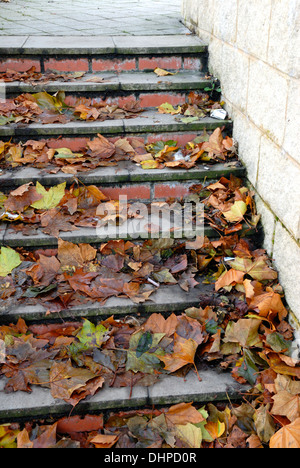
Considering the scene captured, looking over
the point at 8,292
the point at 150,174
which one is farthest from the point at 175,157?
the point at 8,292

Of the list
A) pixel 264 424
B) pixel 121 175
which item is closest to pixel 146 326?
pixel 264 424

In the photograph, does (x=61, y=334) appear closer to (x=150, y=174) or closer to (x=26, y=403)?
(x=26, y=403)

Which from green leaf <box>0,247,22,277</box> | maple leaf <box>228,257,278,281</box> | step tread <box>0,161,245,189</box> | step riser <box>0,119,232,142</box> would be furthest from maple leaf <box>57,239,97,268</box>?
step riser <box>0,119,232,142</box>

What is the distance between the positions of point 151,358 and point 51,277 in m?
0.80

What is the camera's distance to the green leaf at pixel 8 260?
2.74 meters

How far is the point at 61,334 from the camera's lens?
2.56 meters

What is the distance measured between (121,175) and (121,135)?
1.58ft

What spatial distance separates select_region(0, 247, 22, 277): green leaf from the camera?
9.00ft

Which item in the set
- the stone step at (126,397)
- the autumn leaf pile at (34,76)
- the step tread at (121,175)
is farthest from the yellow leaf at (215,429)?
the autumn leaf pile at (34,76)

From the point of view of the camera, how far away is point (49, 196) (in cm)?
308

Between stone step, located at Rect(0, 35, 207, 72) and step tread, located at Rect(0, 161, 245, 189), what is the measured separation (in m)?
1.26

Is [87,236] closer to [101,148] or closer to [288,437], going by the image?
[101,148]

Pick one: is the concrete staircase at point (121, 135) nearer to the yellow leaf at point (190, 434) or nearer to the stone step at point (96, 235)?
the stone step at point (96, 235)

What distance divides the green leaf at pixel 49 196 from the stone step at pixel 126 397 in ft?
3.96
